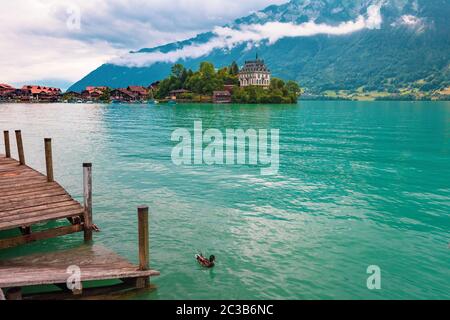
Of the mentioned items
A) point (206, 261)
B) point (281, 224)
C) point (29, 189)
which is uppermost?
point (29, 189)

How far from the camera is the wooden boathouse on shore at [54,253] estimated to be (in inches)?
515

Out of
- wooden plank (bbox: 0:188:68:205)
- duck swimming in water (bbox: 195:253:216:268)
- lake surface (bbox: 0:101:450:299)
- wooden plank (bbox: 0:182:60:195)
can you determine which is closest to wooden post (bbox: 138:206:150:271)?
lake surface (bbox: 0:101:450:299)

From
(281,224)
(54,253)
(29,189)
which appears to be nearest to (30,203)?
(29,189)

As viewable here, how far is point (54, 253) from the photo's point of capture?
16828 millimetres

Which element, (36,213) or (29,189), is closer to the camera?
(36,213)

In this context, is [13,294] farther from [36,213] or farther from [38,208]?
[38,208]

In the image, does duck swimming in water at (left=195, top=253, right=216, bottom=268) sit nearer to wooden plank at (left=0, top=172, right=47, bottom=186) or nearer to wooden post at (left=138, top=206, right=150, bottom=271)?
wooden post at (left=138, top=206, right=150, bottom=271)

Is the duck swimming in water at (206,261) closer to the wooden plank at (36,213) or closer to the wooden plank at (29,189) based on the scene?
the wooden plank at (36,213)

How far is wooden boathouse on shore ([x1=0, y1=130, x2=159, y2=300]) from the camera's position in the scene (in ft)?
42.9

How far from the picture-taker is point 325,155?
4869cm
